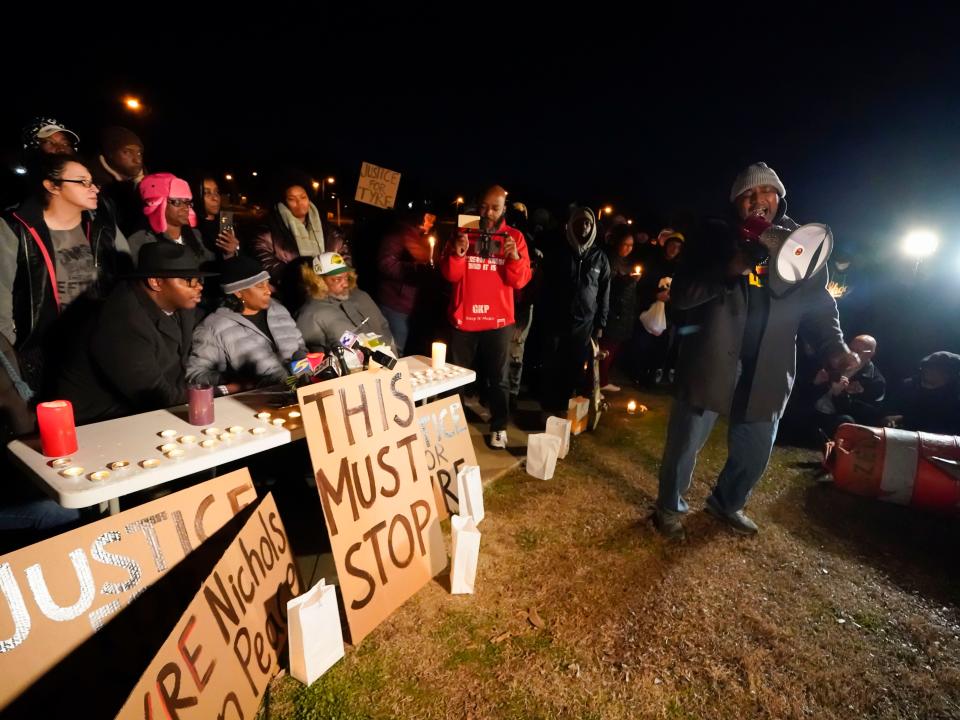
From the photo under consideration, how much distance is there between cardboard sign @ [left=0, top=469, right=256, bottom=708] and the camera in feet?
4.49

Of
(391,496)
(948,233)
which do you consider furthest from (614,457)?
(948,233)

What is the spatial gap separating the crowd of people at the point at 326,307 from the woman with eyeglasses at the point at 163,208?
1 centimetres

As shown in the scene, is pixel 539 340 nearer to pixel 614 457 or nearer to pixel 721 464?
pixel 614 457

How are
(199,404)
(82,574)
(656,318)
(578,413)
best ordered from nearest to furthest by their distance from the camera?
1. (82,574)
2. (199,404)
3. (578,413)
4. (656,318)

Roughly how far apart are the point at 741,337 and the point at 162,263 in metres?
3.24

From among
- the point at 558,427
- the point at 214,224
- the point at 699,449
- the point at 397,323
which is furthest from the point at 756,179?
the point at 214,224

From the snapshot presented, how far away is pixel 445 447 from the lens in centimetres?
312

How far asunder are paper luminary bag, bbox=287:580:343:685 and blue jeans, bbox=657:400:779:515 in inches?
87.7

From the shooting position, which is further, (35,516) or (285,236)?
(285,236)

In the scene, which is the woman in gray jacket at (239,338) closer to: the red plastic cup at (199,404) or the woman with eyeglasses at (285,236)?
the red plastic cup at (199,404)

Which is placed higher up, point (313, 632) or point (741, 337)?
point (741, 337)

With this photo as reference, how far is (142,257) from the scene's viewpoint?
237cm

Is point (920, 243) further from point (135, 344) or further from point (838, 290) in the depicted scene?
point (135, 344)

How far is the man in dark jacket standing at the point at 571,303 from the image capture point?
498 cm
